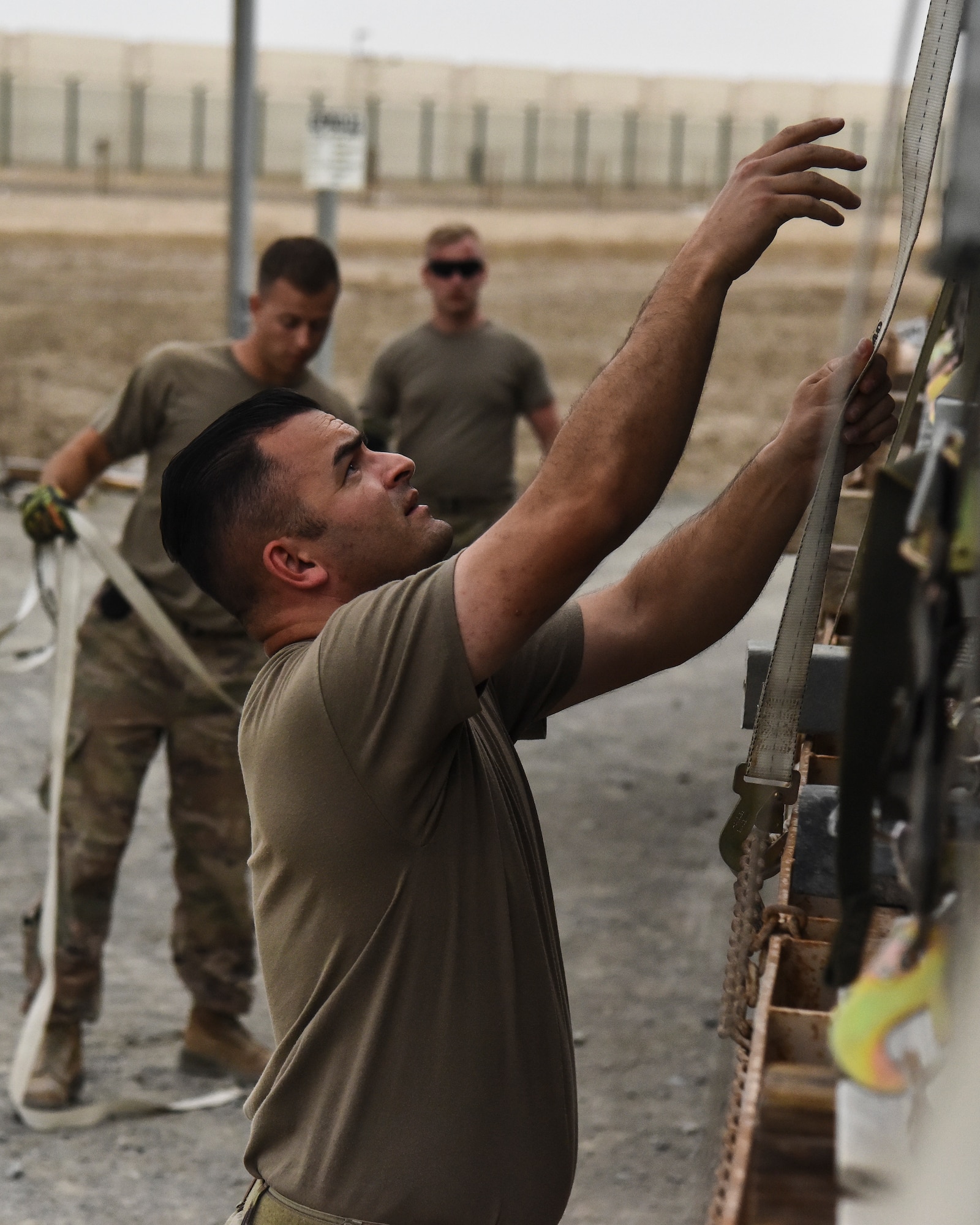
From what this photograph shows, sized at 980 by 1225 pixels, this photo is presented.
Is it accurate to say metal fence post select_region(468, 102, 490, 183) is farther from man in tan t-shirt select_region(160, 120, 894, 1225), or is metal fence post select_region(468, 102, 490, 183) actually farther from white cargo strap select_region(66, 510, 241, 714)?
man in tan t-shirt select_region(160, 120, 894, 1225)

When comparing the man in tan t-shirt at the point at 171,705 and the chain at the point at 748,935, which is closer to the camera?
the chain at the point at 748,935

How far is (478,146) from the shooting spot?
5956 cm

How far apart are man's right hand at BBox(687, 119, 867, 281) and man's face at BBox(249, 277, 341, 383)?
2.95 metres

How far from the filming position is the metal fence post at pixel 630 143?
204 ft

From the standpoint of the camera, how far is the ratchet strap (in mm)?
1433

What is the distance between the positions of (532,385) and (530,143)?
55269 mm

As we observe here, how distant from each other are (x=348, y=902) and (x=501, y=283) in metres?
32.4

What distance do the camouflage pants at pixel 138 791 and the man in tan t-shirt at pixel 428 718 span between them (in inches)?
96.6

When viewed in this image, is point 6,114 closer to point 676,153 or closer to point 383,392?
point 676,153

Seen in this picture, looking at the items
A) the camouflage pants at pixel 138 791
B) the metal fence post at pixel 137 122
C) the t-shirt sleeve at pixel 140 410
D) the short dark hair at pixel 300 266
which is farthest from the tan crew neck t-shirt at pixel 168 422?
the metal fence post at pixel 137 122

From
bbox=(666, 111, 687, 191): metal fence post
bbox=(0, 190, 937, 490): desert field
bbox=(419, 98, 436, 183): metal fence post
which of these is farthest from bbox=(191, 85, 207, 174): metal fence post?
bbox=(666, 111, 687, 191): metal fence post

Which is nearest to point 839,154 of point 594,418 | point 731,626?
point 594,418

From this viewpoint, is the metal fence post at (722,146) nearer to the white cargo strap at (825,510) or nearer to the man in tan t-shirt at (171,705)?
the man in tan t-shirt at (171,705)

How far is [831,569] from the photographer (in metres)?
2.78
